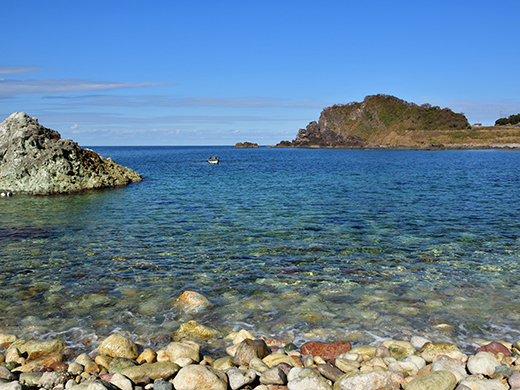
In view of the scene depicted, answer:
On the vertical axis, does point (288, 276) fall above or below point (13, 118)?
below

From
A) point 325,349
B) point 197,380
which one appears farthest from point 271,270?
point 197,380

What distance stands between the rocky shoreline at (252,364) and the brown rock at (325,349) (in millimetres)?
21

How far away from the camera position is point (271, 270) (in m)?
13.5

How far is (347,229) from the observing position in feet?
64.0

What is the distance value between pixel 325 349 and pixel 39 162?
3586cm

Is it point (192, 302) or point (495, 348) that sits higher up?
point (192, 302)

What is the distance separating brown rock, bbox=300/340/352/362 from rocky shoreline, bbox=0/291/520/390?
0.02 m

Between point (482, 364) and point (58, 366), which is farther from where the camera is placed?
point (58, 366)

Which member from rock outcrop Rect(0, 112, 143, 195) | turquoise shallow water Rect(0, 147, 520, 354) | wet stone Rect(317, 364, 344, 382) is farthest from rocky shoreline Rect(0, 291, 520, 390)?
rock outcrop Rect(0, 112, 143, 195)

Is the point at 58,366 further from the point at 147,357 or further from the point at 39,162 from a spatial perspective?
the point at 39,162

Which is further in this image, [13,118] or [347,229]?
[13,118]

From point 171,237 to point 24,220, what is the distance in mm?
10345

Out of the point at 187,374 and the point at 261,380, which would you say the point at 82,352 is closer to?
the point at 187,374

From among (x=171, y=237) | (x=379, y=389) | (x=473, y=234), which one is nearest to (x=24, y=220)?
(x=171, y=237)
